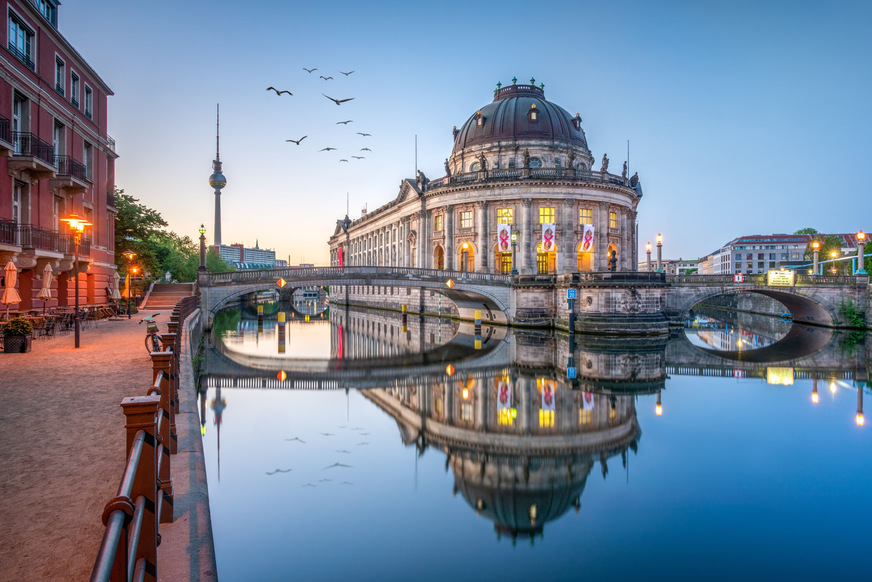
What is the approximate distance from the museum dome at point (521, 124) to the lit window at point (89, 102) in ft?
126

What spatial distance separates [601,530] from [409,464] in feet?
13.7

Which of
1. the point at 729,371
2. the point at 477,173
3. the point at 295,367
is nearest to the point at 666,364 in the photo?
the point at 729,371

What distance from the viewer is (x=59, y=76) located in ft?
76.8

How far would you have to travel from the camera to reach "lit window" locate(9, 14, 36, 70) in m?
19.5

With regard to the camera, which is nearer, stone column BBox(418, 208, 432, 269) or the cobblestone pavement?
the cobblestone pavement

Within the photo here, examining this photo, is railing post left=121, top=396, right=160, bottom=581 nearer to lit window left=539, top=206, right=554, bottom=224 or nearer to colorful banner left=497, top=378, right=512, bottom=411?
colorful banner left=497, top=378, right=512, bottom=411

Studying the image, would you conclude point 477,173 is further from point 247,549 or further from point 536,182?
point 247,549

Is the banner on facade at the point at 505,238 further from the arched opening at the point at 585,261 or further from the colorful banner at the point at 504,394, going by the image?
the colorful banner at the point at 504,394

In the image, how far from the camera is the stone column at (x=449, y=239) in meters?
51.4

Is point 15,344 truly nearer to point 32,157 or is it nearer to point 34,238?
point 34,238

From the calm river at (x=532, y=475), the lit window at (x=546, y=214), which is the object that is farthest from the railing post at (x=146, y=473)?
the lit window at (x=546, y=214)

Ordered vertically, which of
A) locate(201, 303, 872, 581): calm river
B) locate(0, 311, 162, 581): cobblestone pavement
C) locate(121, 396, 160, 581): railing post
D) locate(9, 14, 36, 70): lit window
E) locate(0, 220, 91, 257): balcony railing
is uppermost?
locate(9, 14, 36, 70): lit window

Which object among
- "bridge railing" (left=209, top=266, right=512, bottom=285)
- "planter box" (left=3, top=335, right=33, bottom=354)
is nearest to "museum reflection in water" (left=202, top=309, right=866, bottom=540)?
"bridge railing" (left=209, top=266, right=512, bottom=285)

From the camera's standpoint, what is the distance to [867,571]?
7.00 m
